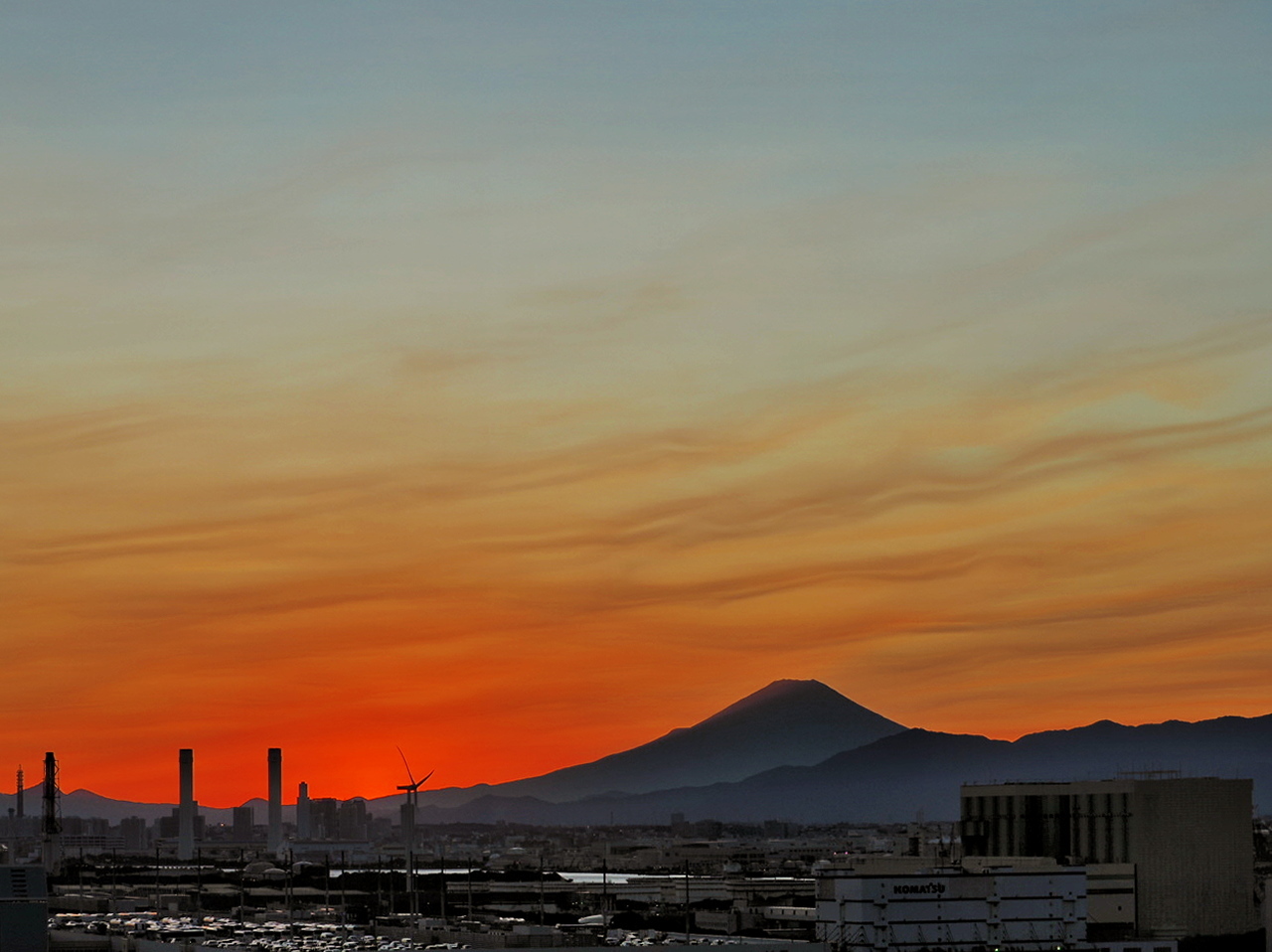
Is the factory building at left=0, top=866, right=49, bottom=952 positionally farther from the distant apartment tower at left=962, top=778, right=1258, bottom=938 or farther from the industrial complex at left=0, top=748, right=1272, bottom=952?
the distant apartment tower at left=962, top=778, right=1258, bottom=938

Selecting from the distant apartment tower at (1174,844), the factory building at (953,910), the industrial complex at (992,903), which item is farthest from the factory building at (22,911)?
the distant apartment tower at (1174,844)

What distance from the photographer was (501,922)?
500 feet

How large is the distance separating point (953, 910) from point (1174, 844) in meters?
46.4

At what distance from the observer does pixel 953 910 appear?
10094 cm

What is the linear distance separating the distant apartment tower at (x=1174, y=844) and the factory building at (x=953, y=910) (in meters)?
36.6

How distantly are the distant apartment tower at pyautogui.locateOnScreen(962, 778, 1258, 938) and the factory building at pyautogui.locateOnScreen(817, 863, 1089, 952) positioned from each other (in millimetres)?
36561

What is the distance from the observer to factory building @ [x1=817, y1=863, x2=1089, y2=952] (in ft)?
328

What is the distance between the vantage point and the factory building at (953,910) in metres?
99.9

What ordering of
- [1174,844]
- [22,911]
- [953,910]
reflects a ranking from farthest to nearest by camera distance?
[1174,844] → [22,911] → [953,910]

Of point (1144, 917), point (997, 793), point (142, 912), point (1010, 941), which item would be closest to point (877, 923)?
point (1010, 941)

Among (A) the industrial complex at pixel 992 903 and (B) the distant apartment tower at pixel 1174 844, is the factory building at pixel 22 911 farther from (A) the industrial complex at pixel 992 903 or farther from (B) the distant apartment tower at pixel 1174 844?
(B) the distant apartment tower at pixel 1174 844

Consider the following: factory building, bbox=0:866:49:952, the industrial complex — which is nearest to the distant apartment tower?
the industrial complex

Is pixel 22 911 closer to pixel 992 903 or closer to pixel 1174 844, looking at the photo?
pixel 992 903

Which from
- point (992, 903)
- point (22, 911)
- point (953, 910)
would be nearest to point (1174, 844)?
point (992, 903)
